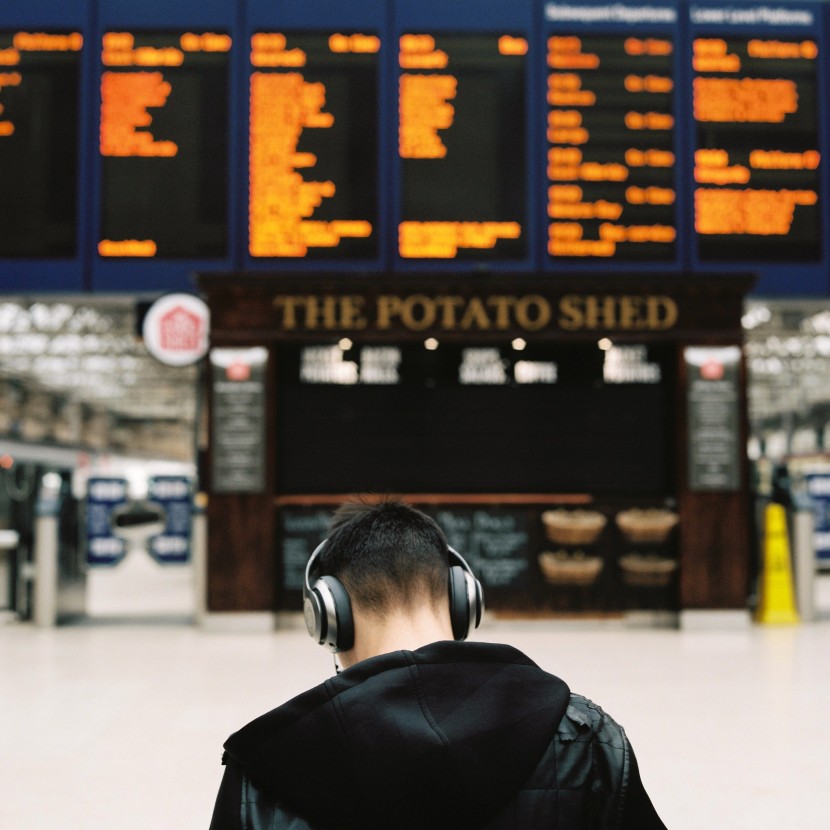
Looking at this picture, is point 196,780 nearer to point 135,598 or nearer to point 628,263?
point 628,263

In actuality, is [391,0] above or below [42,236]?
above

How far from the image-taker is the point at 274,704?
17.2ft

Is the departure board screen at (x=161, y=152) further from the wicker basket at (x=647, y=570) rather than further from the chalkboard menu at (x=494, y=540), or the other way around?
the wicker basket at (x=647, y=570)

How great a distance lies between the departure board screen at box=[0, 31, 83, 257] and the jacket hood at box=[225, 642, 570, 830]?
8348 millimetres

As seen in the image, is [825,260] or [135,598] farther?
[135,598]

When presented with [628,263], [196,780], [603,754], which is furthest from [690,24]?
[603,754]

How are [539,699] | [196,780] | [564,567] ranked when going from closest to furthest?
[539,699]
[196,780]
[564,567]

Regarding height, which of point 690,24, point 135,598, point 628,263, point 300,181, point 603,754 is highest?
point 690,24

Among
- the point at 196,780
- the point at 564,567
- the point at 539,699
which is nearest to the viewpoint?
the point at 539,699

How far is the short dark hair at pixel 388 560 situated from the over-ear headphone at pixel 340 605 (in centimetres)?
3

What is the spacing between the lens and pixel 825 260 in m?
8.91

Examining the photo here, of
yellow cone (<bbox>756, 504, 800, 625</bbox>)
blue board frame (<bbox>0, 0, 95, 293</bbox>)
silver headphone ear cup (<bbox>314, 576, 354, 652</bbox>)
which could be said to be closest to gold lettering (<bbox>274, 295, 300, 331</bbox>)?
blue board frame (<bbox>0, 0, 95, 293</bbox>)

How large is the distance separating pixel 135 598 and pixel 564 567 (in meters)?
5.54

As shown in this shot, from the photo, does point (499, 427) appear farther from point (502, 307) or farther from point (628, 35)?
point (628, 35)
